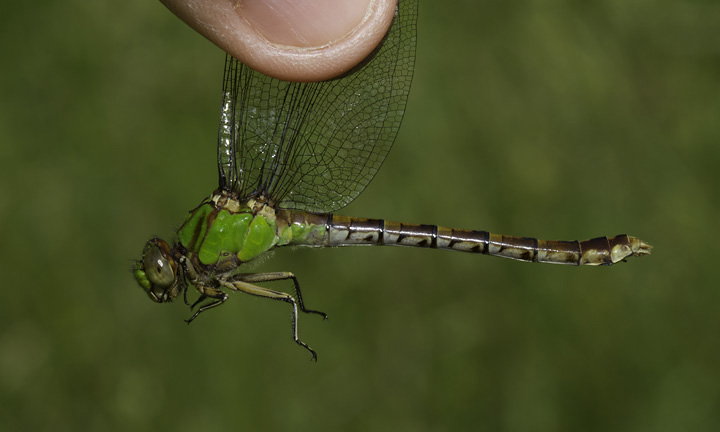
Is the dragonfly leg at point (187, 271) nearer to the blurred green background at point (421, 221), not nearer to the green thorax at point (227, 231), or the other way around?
the green thorax at point (227, 231)

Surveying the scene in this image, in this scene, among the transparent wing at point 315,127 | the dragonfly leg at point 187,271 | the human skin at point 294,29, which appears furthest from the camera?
the transparent wing at point 315,127

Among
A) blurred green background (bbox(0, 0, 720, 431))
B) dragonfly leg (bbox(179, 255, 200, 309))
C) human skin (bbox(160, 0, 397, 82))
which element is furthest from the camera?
blurred green background (bbox(0, 0, 720, 431))

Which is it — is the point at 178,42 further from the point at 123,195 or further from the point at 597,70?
the point at 597,70

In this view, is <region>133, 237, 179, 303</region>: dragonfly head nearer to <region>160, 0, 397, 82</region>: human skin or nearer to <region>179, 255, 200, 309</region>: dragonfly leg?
<region>179, 255, 200, 309</region>: dragonfly leg

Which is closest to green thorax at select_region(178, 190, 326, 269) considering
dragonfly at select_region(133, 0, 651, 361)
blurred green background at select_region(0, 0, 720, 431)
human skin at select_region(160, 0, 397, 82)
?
dragonfly at select_region(133, 0, 651, 361)

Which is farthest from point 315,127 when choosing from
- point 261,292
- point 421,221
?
point 421,221

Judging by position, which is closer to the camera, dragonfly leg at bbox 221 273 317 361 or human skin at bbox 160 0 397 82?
human skin at bbox 160 0 397 82

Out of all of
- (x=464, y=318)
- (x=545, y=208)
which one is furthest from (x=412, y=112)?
(x=464, y=318)

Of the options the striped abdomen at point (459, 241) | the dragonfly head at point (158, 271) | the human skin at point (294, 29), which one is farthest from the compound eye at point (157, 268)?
the human skin at point (294, 29)
